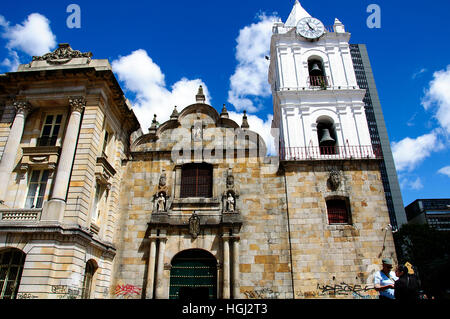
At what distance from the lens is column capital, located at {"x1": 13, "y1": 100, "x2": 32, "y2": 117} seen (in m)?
15.6

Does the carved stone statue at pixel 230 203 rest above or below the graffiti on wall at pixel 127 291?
above

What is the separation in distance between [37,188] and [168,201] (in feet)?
→ 20.2

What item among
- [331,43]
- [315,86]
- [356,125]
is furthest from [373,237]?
[331,43]

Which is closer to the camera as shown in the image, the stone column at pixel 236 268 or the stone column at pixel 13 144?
the stone column at pixel 13 144

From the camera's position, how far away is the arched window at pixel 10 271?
12492 mm

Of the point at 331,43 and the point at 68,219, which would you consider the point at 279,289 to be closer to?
the point at 68,219

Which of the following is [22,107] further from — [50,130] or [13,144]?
[13,144]

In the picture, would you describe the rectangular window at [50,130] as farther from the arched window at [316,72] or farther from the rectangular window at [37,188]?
the arched window at [316,72]


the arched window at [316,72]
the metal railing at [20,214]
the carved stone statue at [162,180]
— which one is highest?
the arched window at [316,72]

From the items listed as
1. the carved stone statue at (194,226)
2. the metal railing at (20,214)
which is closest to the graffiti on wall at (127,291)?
the carved stone statue at (194,226)

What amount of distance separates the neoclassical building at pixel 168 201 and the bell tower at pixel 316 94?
0.57 ft

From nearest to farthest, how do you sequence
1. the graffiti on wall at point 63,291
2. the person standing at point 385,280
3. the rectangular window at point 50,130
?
the person standing at point 385,280 → the graffiti on wall at point 63,291 → the rectangular window at point 50,130
